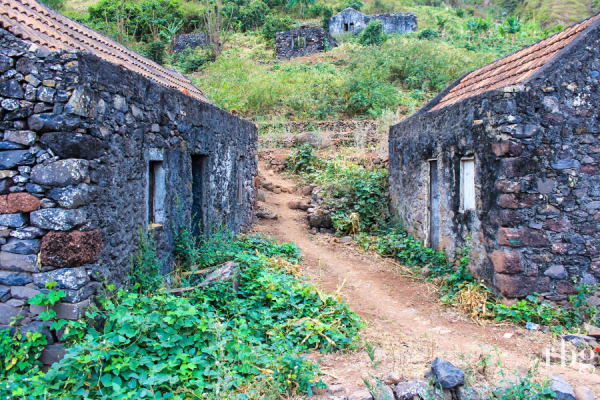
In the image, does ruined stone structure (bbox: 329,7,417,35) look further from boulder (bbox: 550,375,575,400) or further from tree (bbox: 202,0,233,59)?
boulder (bbox: 550,375,575,400)

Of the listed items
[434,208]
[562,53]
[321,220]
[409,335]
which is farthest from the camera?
[321,220]

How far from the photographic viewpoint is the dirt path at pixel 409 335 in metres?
3.96

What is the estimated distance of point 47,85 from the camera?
3539mm

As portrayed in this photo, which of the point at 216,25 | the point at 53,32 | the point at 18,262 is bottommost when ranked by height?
the point at 18,262

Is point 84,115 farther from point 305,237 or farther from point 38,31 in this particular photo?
point 305,237

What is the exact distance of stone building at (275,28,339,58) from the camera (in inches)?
1112

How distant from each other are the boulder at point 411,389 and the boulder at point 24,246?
3421 millimetres

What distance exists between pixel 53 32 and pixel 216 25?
26021 millimetres

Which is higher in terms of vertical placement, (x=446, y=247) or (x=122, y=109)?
(x=122, y=109)

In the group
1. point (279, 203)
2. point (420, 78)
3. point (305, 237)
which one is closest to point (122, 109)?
point (305, 237)

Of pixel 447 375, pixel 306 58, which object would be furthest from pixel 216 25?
pixel 447 375

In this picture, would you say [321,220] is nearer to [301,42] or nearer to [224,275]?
[224,275]

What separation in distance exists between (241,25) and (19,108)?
Answer: 30580mm

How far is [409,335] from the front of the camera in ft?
16.6
